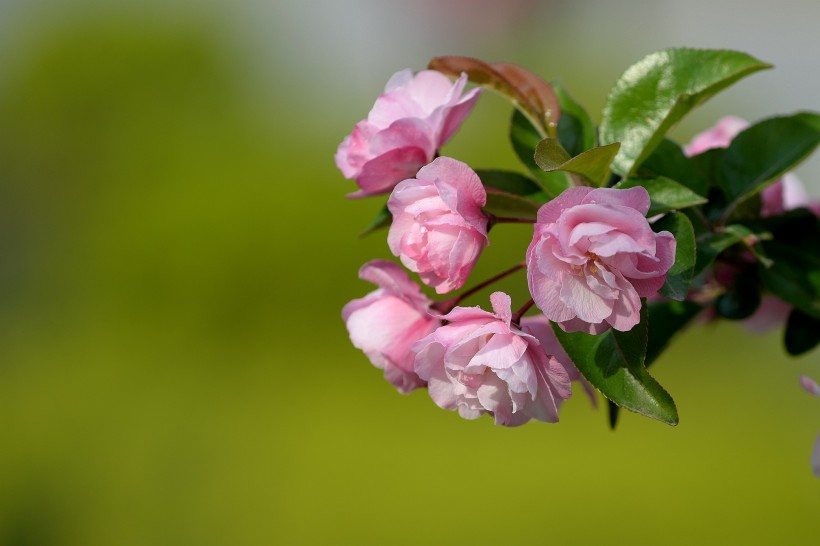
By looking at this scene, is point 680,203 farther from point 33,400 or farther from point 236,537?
point 33,400

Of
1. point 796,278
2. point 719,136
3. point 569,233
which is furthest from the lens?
point 719,136

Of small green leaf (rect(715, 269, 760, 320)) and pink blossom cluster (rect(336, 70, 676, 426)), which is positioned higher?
pink blossom cluster (rect(336, 70, 676, 426))

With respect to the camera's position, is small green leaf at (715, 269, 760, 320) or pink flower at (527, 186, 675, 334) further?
small green leaf at (715, 269, 760, 320)

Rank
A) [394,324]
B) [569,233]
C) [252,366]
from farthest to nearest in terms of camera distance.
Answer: [252,366] < [394,324] < [569,233]

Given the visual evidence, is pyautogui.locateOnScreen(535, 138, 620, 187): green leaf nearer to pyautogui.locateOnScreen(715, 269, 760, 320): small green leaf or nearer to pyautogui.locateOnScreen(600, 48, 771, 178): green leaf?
pyautogui.locateOnScreen(600, 48, 771, 178): green leaf

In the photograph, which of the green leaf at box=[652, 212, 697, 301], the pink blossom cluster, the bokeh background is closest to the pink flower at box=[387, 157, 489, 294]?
the pink blossom cluster

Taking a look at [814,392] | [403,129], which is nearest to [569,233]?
[403,129]

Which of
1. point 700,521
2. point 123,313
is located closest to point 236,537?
point 123,313

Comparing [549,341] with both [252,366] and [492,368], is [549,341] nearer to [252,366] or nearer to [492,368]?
[492,368]
